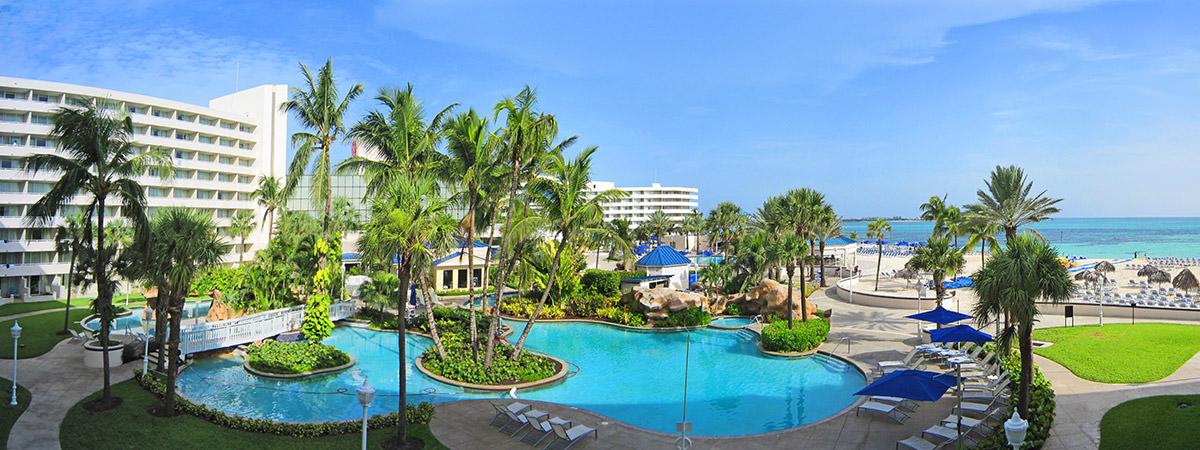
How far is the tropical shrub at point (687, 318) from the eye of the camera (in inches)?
1211

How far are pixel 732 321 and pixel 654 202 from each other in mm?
106219

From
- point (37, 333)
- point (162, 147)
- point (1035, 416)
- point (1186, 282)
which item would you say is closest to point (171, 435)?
point (37, 333)

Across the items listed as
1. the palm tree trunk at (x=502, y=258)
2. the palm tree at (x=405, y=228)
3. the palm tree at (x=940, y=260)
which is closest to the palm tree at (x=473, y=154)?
the palm tree trunk at (x=502, y=258)

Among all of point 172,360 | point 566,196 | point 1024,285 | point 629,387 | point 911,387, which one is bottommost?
point 629,387

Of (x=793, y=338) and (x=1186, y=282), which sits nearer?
(x=793, y=338)

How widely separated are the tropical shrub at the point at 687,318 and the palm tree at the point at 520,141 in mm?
12409

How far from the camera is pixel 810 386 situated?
20547mm

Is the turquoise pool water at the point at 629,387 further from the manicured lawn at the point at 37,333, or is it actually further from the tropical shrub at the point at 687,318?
the manicured lawn at the point at 37,333

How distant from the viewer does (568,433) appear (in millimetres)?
14031

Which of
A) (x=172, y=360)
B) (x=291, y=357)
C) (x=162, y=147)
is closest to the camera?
(x=172, y=360)

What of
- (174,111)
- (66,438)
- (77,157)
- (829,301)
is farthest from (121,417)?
(174,111)

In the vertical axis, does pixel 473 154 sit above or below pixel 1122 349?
above

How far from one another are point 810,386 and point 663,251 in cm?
2253

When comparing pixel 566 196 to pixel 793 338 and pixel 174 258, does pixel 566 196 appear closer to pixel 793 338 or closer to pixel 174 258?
pixel 174 258
